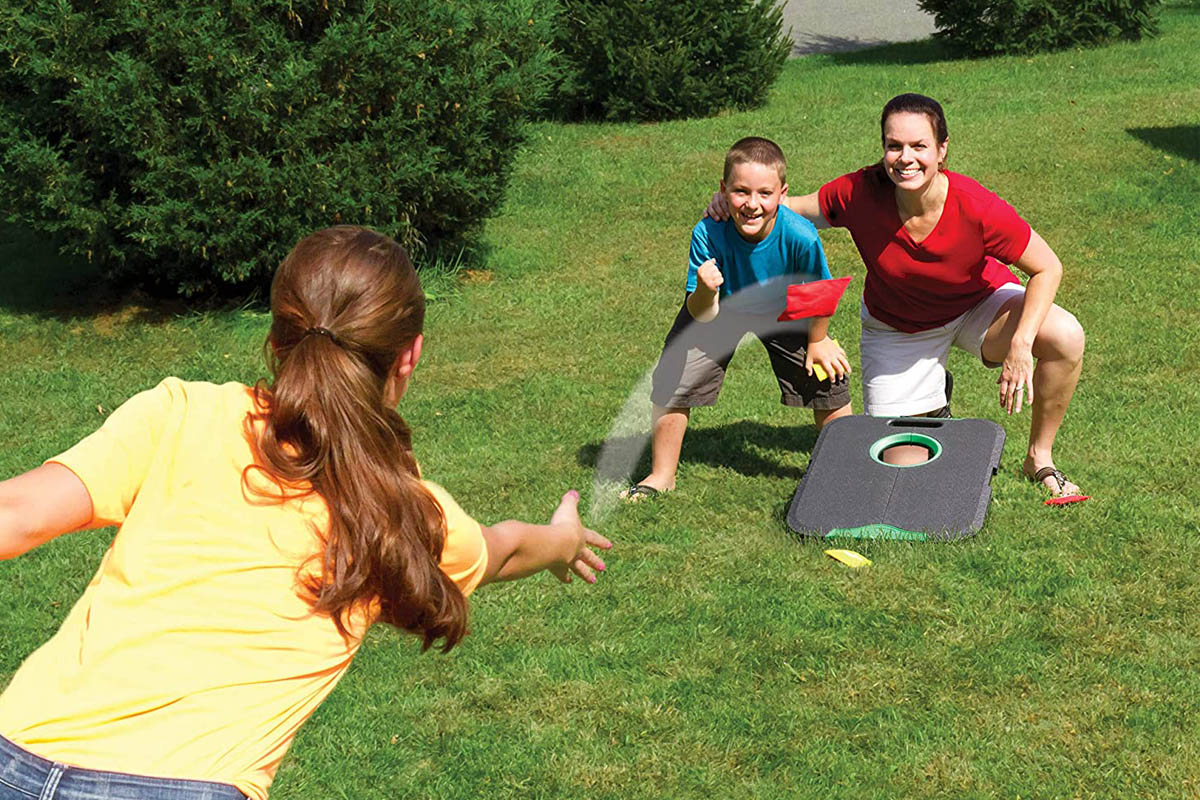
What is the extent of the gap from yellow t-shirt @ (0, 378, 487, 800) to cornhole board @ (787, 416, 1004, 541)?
3332 millimetres

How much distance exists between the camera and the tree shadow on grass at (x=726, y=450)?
620 cm

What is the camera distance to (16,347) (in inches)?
343

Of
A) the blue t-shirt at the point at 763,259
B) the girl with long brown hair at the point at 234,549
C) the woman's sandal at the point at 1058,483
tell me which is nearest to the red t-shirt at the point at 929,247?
the blue t-shirt at the point at 763,259

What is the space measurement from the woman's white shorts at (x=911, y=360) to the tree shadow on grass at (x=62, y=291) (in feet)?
16.4

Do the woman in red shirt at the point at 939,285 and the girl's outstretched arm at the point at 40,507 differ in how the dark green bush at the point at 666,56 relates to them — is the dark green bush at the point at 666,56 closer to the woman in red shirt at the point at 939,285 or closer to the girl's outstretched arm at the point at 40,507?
the woman in red shirt at the point at 939,285

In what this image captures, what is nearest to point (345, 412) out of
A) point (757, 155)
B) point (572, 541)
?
point (572, 541)

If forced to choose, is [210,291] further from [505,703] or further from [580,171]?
[505,703]

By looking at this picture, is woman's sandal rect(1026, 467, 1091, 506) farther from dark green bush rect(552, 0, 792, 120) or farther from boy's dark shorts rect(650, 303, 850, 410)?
dark green bush rect(552, 0, 792, 120)

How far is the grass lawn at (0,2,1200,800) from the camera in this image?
12.9ft

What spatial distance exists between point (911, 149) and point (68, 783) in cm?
396

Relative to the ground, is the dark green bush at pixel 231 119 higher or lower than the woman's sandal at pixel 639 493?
higher

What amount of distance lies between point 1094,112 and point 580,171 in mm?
4577

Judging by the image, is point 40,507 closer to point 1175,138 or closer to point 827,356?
point 827,356

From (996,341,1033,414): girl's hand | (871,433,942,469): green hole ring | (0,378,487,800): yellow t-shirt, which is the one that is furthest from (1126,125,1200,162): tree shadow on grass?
(0,378,487,800): yellow t-shirt
